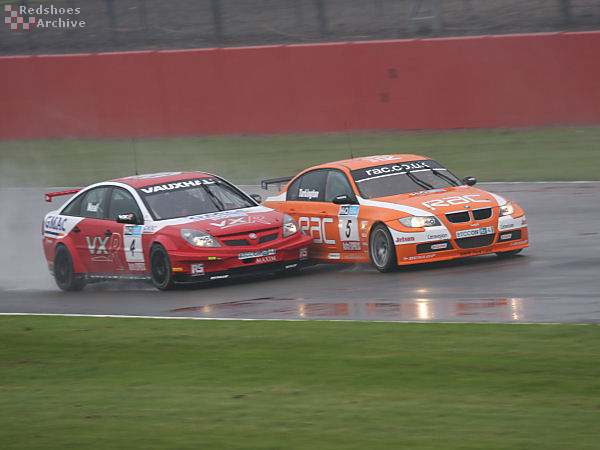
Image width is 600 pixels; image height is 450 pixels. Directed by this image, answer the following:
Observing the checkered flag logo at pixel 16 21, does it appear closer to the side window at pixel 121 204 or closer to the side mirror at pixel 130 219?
the side window at pixel 121 204

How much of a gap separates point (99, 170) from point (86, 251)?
46.3 ft

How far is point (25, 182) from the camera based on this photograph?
28.7 metres

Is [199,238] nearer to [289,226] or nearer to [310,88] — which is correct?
[289,226]

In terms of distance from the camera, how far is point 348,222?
14266mm

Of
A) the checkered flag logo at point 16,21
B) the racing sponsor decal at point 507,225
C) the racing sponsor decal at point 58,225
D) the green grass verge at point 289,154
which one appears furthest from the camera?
the checkered flag logo at point 16,21

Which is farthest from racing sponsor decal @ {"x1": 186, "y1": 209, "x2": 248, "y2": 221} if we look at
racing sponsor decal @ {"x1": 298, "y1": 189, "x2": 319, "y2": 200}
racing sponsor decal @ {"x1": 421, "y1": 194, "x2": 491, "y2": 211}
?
racing sponsor decal @ {"x1": 421, "y1": 194, "x2": 491, "y2": 211}

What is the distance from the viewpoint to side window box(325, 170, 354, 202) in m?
14.7

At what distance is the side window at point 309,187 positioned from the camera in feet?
49.5

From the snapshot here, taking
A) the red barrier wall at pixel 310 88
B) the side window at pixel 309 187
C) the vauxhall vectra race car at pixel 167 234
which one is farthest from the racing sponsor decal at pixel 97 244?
the red barrier wall at pixel 310 88

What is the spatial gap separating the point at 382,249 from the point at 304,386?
5867 mm

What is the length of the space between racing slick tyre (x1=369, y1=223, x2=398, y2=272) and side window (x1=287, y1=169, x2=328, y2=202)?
1333 millimetres

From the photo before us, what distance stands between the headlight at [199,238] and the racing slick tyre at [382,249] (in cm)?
191

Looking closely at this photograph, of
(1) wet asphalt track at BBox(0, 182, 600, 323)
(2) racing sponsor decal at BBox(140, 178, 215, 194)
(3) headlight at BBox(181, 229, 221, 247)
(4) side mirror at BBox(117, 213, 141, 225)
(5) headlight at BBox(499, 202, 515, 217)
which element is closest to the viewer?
(1) wet asphalt track at BBox(0, 182, 600, 323)

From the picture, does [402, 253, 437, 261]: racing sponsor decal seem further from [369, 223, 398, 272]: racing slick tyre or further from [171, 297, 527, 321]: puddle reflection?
[171, 297, 527, 321]: puddle reflection
